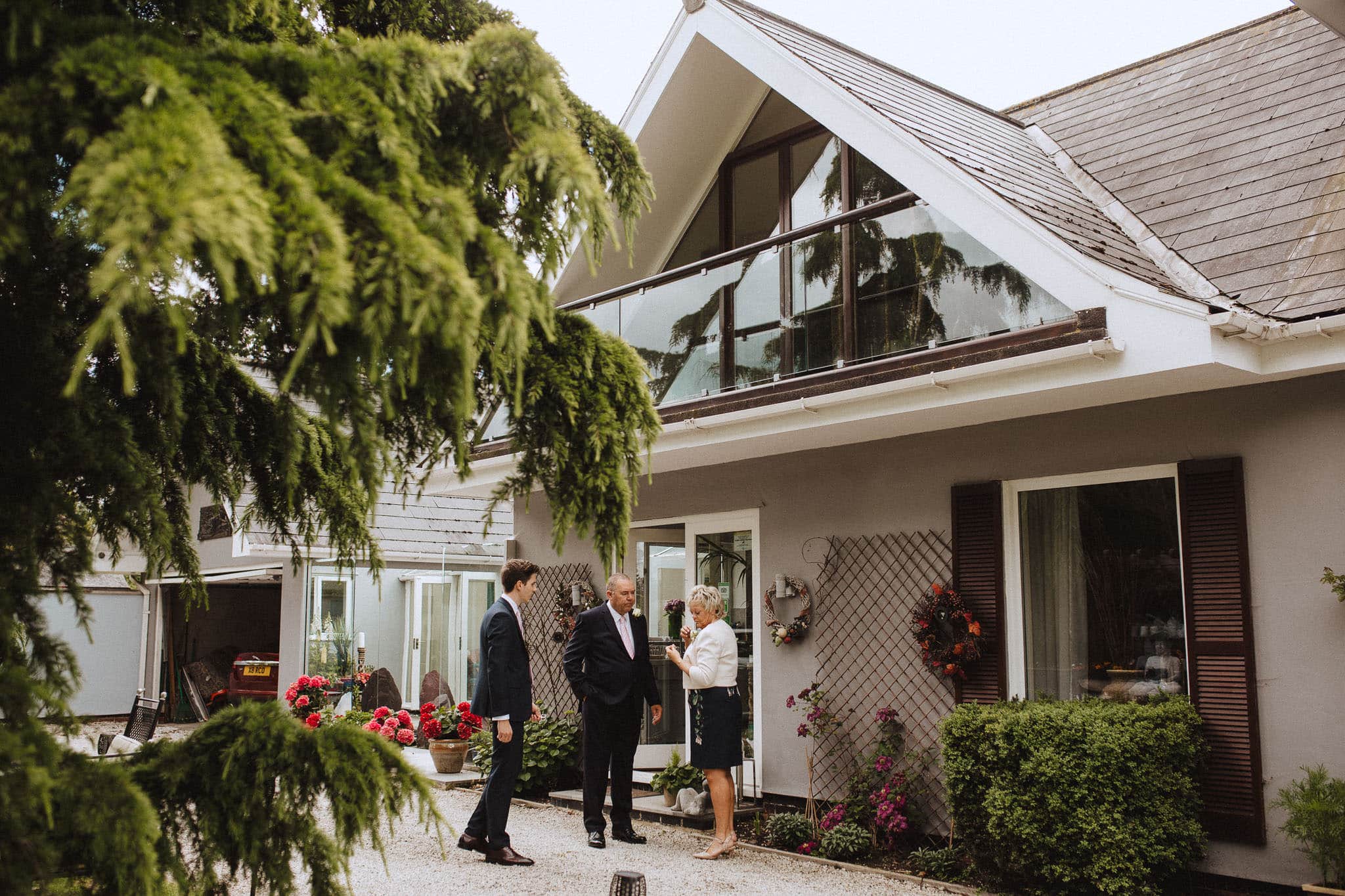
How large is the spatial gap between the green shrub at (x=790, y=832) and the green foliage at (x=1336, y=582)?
373cm

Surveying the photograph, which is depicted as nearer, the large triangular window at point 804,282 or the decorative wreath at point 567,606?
the large triangular window at point 804,282

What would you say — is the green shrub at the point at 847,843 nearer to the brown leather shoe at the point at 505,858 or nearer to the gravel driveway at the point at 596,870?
the gravel driveway at the point at 596,870

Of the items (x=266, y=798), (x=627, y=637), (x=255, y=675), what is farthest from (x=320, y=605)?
(x=266, y=798)

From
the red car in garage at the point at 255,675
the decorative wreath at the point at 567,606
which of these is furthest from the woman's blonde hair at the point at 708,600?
the red car in garage at the point at 255,675

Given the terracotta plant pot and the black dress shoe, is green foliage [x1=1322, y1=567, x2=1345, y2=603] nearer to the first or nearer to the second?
the black dress shoe

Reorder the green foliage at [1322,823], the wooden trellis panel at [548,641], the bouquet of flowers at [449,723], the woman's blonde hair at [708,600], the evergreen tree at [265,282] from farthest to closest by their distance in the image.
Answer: the wooden trellis panel at [548,641] → the bouquet of flowers at [449,723] → the woman's blonde hair at [708,600] → the green foliage at [1322,823] → the evergreen tree at [265,282]

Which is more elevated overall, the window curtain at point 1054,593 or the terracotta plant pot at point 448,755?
the window curtain at point 1054,593

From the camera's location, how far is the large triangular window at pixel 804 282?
7.11 meters

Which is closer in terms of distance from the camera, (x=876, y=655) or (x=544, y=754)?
(x=876, y=655)

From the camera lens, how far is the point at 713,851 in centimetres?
725

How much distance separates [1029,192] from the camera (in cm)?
748

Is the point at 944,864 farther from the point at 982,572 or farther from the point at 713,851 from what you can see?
the point at 982,572

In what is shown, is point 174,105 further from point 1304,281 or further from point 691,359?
point 691,359

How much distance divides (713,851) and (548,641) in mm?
4318
